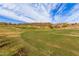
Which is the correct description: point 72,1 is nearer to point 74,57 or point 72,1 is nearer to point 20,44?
point 74,57

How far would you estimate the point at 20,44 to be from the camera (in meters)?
1.62

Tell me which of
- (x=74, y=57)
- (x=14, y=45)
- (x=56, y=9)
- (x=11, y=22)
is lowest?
(x=74, y=57)

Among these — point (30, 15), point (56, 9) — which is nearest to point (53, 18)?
point (56, 9)

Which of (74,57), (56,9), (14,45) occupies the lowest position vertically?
(74,57)

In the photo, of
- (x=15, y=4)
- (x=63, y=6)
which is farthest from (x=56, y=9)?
(x=15, y=4)

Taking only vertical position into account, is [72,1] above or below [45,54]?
above

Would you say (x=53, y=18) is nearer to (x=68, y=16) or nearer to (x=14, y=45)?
→ (x=68, y=16)

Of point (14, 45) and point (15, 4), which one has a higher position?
point (15, 4)

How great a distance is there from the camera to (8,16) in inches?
65.1

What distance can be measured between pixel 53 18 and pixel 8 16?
0.44 meters

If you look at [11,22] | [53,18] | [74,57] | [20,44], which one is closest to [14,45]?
[20,44]

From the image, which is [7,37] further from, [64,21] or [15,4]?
[64,21]

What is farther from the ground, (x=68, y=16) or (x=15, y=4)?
(x=15, y=4)

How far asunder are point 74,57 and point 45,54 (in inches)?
10.8
